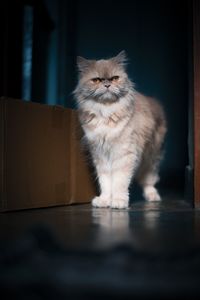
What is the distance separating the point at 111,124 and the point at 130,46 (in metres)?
2.01

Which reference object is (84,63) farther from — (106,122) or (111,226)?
(111,226)

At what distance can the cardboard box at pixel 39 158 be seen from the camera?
2.17 metres

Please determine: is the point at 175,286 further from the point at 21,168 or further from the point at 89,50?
the point at 89,50

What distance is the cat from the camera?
2371 mm

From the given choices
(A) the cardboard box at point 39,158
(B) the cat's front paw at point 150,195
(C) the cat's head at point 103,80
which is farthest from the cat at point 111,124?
(B) the cat's front paw at point 150,195

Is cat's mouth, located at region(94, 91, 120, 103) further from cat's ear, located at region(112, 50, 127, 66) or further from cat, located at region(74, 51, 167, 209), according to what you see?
cat's ear, located at region(112, 50, 127, 66)

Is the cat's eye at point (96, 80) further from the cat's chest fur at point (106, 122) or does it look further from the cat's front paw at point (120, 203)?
the cat's front paw at point (120, 203)

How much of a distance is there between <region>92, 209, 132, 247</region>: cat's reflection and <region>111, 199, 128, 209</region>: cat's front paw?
62 millimetres

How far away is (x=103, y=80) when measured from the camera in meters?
2.36

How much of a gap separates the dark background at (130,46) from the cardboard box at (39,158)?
1526mm

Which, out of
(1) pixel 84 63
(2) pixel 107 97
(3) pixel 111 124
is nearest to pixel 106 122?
(3) pixel 111 124

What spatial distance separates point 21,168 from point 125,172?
0.58 metres

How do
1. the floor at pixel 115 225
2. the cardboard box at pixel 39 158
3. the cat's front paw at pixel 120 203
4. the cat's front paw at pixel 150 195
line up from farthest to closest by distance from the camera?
the cat's front paw at pixel 150 195, the cat's front paw at pixel 120 203, the cardboard box at pixel 39 158, the floor at pixel 115 225

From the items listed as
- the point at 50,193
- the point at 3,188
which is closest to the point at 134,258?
the point at 3,188
